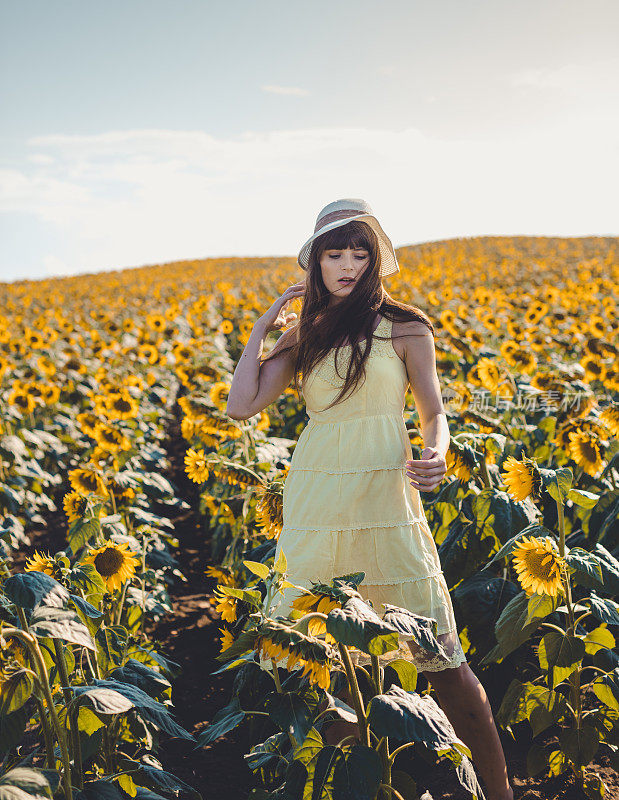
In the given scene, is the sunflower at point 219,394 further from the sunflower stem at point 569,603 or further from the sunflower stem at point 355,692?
Answer: the sunflower stem at point 355,692

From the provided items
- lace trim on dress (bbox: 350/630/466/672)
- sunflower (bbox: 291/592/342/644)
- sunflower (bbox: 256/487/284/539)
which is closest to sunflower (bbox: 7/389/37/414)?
sunflower (bbox: 256/487/284/539)

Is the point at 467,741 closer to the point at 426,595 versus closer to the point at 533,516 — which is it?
the point at 426,595

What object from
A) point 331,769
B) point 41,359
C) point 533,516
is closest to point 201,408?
point 533,516

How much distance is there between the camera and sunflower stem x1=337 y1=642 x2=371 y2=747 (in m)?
1.36

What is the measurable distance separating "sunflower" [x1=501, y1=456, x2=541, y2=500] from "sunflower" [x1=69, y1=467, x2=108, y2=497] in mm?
1955

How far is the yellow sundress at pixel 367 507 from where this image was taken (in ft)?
6.31

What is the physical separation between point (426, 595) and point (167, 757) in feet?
4.49

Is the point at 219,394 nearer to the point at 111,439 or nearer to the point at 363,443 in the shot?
the point at 111,439

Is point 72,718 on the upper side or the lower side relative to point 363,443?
lower

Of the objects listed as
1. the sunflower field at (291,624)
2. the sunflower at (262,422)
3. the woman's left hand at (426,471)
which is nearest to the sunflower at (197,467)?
the sunflower field at (291,624)

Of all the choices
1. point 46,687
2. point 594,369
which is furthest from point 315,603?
point 594,369

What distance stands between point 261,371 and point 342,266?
418mm

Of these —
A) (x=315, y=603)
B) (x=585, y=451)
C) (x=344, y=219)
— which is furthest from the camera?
(x=585, y=451)

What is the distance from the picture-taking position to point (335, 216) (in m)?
2.17
